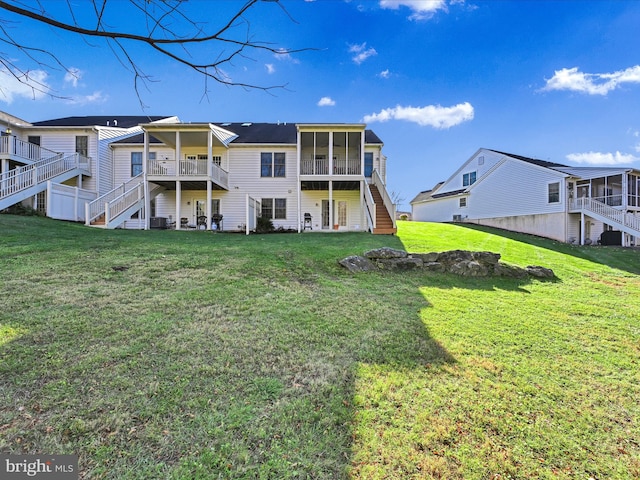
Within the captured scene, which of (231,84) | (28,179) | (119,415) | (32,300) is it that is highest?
(28,179)

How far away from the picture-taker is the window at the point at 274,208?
1825 cm

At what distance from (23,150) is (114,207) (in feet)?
24.4

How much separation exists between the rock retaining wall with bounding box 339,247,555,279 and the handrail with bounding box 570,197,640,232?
1378 cm

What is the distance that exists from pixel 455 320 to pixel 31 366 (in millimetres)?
5294

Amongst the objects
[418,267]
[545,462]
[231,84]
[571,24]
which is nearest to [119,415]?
[231,84]

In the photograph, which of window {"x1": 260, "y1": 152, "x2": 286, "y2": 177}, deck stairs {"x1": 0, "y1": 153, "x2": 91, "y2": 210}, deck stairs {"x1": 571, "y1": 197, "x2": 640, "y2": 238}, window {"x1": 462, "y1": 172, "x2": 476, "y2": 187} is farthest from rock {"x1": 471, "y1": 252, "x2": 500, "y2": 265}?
window {"x1": 462, "y1": 172, "x2": 476, "y2": 187}

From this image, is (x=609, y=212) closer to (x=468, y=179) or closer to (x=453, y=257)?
(x=468, y=179)

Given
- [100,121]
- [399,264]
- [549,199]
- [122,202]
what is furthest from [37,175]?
[549,199]

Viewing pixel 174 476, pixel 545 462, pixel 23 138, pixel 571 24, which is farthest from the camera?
pixel 23 138

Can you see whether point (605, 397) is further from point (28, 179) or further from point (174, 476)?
point (28, 179)

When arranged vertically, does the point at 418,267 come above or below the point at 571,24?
below

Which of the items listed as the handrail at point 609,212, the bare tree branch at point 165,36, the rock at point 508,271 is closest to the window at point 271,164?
the rock at point 508,271

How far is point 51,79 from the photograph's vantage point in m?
2.91

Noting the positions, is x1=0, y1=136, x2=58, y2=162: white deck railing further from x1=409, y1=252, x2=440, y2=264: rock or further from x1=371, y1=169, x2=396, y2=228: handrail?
x1=409, y1=252, x2=440, y2=264: rock
